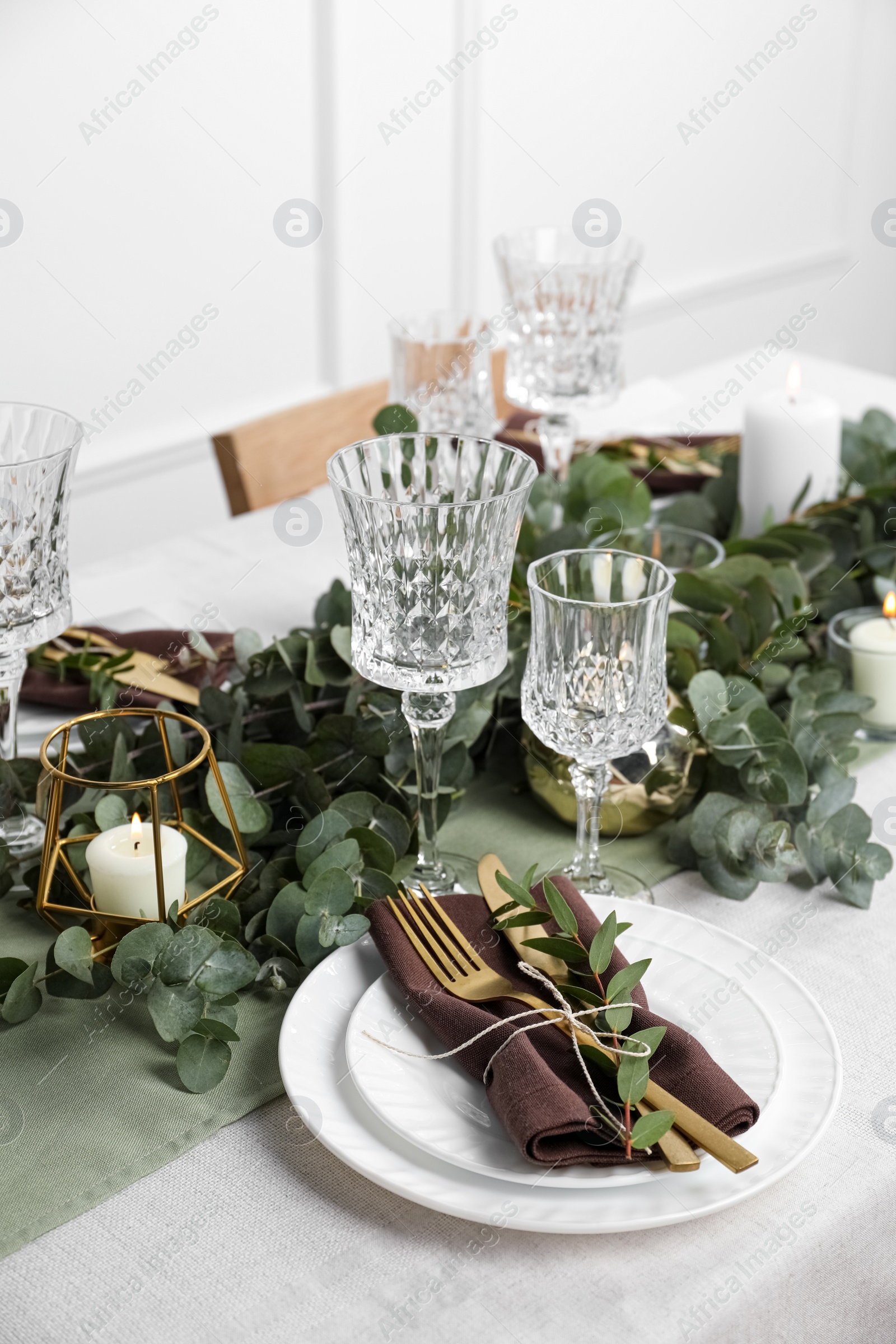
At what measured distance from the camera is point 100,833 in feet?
2.68

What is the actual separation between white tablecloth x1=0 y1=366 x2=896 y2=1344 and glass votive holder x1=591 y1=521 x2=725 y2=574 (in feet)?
1.83

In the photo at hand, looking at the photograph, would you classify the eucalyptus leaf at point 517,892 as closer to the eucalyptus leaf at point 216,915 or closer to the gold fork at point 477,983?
the gold fork at point 477,983

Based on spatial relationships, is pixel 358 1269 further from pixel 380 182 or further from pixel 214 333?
pixel 380 182

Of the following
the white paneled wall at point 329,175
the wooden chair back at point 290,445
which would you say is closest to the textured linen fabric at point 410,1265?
the wooden chair back at point 290,445

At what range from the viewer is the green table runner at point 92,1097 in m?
0.63

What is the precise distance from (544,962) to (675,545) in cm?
61

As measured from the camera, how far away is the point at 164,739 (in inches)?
33.1

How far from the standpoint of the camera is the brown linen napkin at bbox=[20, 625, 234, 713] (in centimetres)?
99

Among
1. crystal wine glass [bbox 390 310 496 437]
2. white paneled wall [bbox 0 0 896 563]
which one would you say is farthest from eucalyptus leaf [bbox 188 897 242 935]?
white paneled wall [bbox 0 0 896 563]

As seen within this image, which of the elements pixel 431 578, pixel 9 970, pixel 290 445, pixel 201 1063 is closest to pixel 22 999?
pixel 9 970

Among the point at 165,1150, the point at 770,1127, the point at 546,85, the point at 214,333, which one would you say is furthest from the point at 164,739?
the point at 546,85

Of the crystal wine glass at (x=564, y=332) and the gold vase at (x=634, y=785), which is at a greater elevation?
the crystal wine glass at (x=564, y=332)

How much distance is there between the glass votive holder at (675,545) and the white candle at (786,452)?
0.07 m

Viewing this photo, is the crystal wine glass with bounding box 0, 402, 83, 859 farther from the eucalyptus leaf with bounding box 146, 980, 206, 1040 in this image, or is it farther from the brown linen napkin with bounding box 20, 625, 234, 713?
the eucalyptus leaf with bounding box 146, 980, 206, 1040
